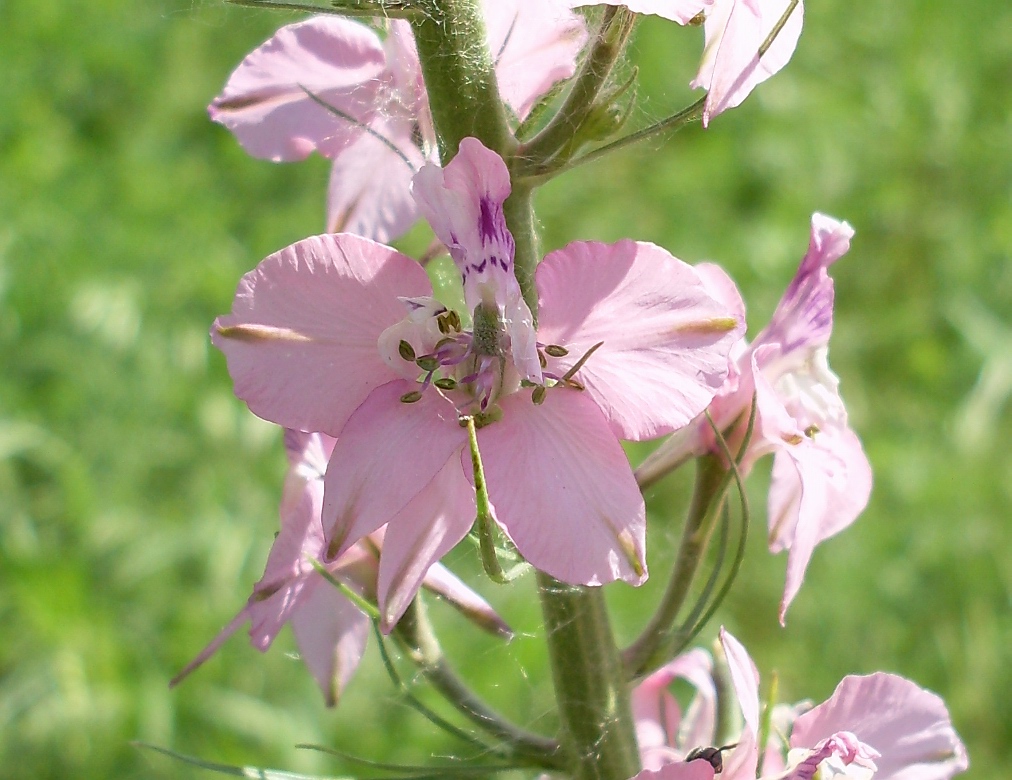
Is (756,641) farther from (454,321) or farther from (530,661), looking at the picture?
(454,321)

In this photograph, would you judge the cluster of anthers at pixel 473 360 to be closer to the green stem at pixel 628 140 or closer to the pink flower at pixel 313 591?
the green stem at pixel 628 140

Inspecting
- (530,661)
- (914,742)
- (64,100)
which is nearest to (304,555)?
(914,742)

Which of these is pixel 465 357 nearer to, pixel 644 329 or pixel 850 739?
pixel 644 329

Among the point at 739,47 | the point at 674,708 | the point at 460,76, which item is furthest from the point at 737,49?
the point at 674,708

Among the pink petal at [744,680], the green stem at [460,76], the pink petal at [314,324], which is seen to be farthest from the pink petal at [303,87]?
the pink petal at [744,680]

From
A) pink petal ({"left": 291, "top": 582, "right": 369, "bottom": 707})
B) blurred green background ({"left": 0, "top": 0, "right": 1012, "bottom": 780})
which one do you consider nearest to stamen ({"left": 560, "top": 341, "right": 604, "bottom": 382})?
pink petal ({"left": 291, "top": 582, "right": 369, "bottom": 707})
